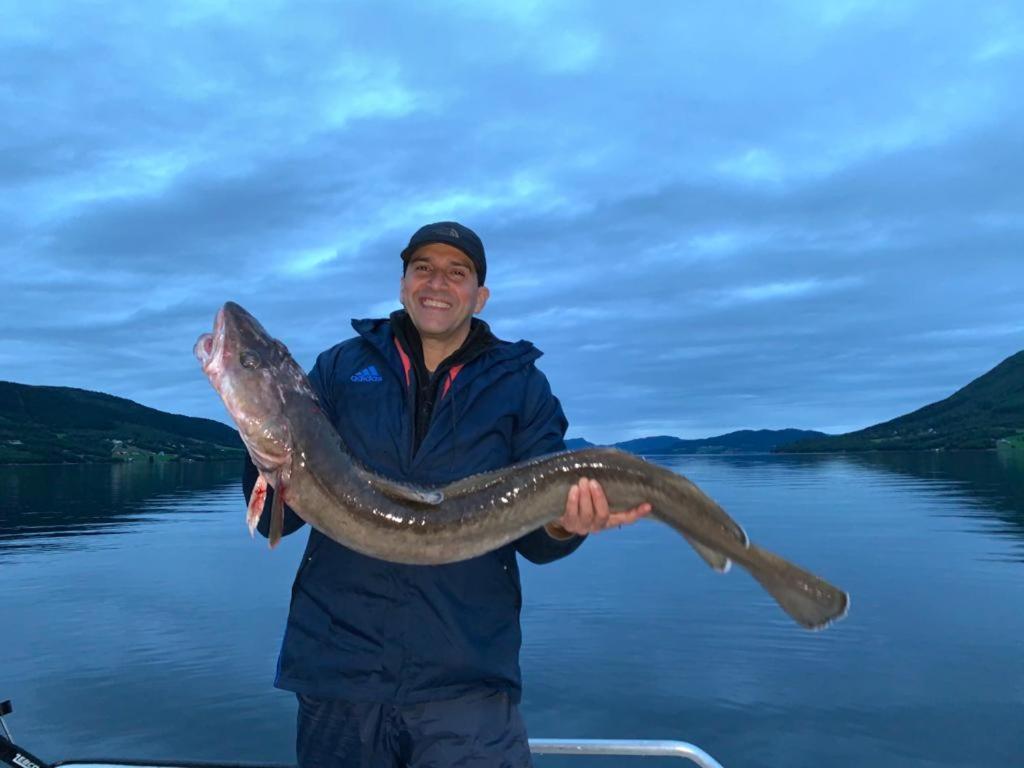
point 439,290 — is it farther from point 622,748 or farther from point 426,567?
point 622,748

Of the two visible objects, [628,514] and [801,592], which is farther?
[628,514]

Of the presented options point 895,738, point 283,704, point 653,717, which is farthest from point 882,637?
point 283,704

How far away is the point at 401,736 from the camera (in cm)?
436

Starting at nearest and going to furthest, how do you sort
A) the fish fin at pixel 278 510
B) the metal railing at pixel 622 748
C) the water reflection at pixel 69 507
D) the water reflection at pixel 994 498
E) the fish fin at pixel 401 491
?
the fish fin at pixel 278 510 → the fish fin at pixel 401 491 → the metal railing at pixel 622 748 → the water reflection at pixel 994 498 → the water reflection at pixel 69 507

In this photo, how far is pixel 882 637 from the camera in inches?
847

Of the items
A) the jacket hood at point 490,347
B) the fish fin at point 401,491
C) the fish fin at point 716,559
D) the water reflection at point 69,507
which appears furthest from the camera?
the water reflection at point 69,507

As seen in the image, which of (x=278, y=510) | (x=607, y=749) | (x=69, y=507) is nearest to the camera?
(x=278, y=510)

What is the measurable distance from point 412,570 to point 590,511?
113cm

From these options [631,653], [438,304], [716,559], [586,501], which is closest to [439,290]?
[438,304]

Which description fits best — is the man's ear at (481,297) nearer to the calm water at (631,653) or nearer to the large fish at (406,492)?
the large fish at (406,492)

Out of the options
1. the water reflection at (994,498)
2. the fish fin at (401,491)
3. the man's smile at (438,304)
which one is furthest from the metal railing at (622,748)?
the water reflection at (994,498)

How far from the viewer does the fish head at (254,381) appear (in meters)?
4.46

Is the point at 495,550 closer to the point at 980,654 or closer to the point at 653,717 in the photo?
the point at 653,717

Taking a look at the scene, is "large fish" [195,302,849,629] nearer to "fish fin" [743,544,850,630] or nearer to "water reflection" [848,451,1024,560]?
"fish fin" [743,544,850,630]
